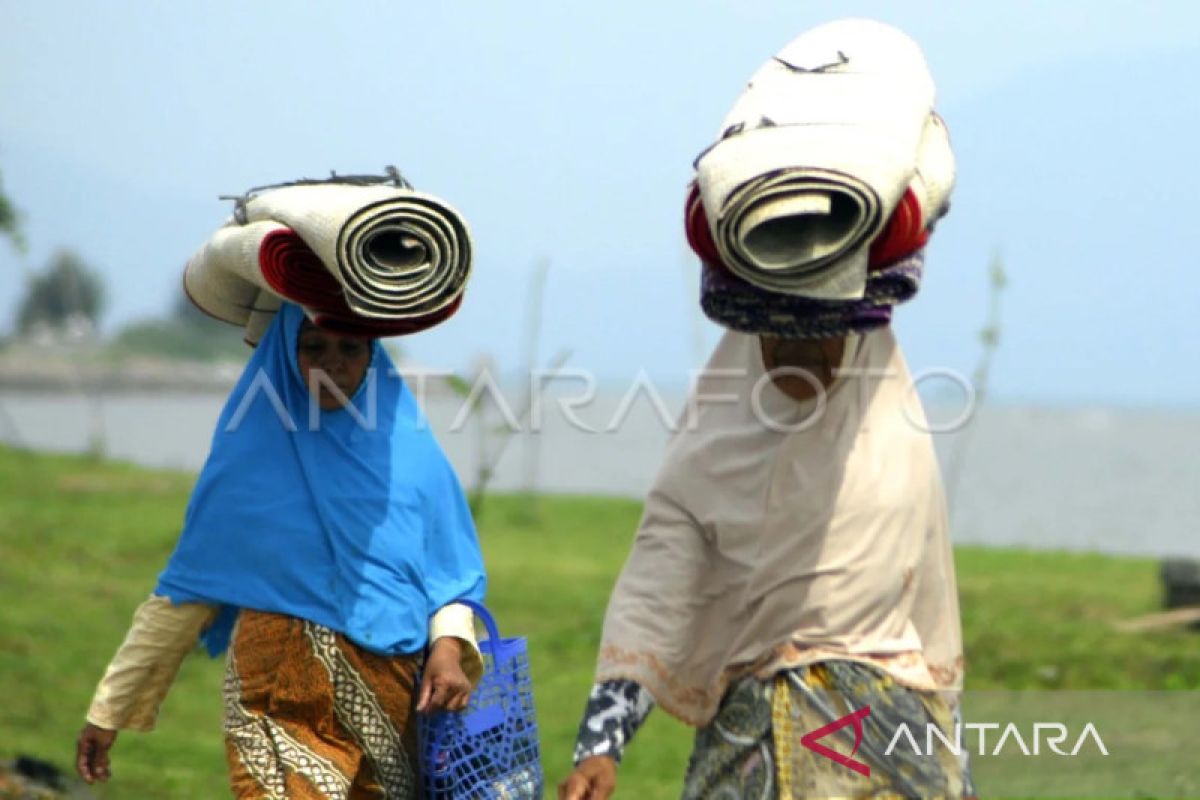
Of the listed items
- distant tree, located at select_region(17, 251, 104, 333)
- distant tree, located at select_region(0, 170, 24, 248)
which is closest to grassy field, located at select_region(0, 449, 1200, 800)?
distant tree, located at select_region(0, 170, 24, 248)

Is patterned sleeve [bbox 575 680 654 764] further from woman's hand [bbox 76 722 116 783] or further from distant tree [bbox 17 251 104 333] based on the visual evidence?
distant tree [bbox 17 251 104 333]

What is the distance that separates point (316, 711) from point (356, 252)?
1086mm

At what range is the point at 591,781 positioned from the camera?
149 inches

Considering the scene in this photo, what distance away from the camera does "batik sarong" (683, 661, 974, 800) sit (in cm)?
387

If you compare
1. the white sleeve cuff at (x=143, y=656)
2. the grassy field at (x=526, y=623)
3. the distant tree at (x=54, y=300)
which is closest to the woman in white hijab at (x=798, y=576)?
the white sleeve cuff at (x=143, y=656)

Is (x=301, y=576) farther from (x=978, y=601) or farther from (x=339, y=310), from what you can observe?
(x=978, y=601)

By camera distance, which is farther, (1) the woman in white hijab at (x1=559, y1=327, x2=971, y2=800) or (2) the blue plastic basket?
(2) the blue plastic basket

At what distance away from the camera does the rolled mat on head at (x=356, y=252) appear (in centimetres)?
412

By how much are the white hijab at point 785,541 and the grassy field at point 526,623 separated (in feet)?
11.5

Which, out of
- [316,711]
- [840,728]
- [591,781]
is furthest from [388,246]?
[840,728]

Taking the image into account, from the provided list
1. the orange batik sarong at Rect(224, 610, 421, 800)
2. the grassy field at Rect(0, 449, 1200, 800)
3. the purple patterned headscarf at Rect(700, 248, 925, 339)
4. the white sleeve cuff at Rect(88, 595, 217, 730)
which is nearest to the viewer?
the purple patterned headscarf at Rect(700, 248, 925, 339)

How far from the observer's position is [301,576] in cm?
455

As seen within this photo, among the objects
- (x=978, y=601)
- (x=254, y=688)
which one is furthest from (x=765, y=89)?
(x=978, y=601)

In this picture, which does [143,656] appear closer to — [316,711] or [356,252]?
[316,711]
